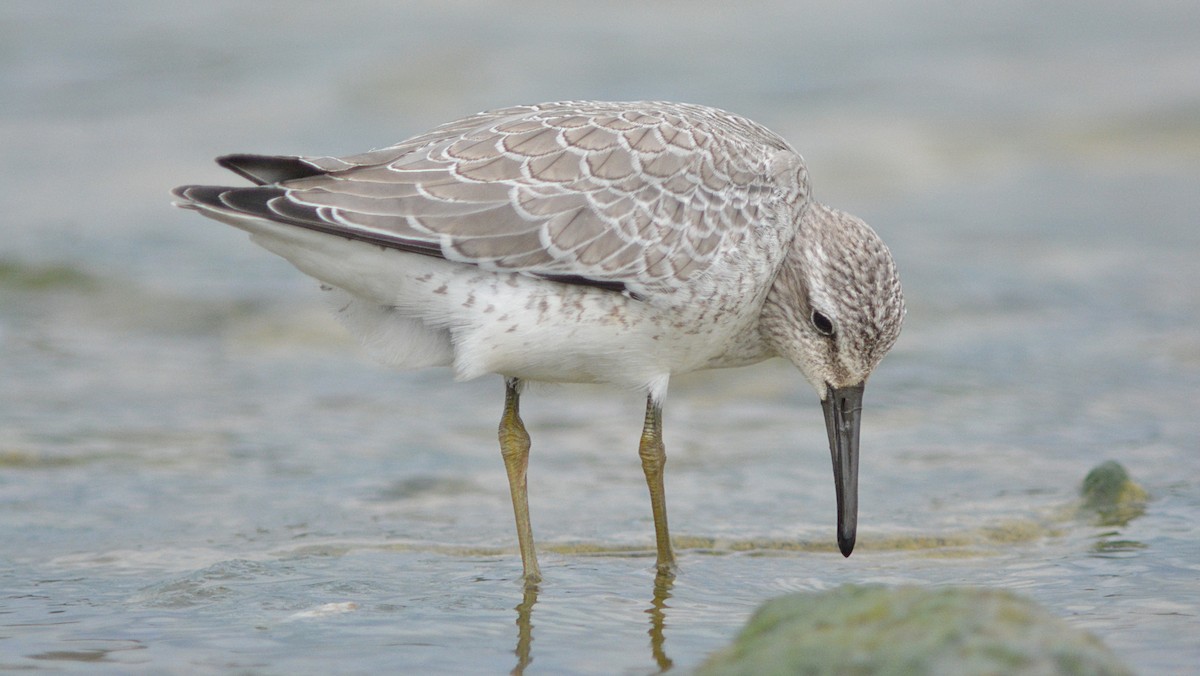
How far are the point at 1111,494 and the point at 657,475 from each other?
86.2 inches

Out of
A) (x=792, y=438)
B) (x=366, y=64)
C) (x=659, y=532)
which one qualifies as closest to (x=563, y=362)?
(x=659, y=532)

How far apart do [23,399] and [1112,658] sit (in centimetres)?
673

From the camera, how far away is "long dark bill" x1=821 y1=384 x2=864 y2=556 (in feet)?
20.8

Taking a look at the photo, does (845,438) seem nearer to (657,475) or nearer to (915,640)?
(657,475)

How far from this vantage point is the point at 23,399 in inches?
340

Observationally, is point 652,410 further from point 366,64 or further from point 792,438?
point 366,64

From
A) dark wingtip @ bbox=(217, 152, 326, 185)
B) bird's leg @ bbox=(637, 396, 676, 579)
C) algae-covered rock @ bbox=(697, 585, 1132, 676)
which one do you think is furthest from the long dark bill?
dark wingtip @ bbox=(217, 152, 326, 185)

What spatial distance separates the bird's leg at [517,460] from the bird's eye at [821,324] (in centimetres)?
134

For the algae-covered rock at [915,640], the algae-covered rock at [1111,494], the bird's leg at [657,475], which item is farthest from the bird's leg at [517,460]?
the algae-covered rock at [1111,494]

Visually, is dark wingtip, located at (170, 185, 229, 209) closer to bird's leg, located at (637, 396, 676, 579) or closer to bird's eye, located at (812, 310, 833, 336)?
bird's leg, located at (637, 396, 676, 579)

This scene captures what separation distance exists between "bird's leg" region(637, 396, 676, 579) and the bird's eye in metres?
0.78

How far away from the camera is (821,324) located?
616cm

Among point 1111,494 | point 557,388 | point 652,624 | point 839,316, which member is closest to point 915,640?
point 652,624

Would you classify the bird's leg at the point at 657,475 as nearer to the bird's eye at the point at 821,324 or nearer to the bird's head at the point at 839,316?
the bird's head at the point at 839,316
